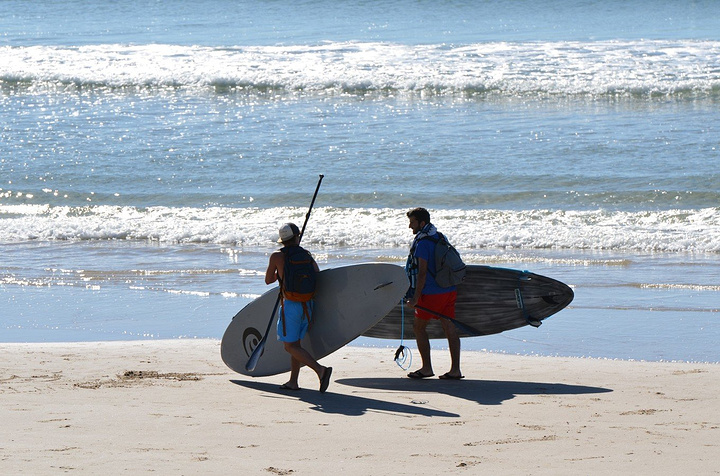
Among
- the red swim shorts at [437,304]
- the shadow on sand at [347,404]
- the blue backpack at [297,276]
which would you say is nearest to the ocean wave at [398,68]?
the red swim shorts at [437,304]

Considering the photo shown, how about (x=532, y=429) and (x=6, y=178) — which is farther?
(x=6, y=178)

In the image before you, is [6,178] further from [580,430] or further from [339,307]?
[580,430]

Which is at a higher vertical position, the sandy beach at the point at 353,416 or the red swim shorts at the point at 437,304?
the red swim shorts at the point at 437,304

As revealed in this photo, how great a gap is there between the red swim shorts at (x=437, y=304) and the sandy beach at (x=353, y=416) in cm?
49

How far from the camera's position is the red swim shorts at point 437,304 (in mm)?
7336

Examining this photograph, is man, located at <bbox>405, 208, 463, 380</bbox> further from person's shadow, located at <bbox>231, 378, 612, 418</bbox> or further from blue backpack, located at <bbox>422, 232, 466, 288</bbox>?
person's shadow, located at <bbox>231, 378, 612, 418</bbox>

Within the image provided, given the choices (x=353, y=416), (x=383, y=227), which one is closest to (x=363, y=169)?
(x=383, y=227)

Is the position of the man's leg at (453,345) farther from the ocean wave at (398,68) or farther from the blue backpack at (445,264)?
the ocean wave at (398,68)

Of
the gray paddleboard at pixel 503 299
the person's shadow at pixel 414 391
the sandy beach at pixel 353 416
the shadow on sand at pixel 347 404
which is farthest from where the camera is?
the gray paddleboard at pixel 503 299

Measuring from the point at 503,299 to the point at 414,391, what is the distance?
4.87ft

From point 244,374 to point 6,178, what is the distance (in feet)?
44.6

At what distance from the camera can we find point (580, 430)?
5785mm

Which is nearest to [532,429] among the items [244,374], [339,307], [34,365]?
[339,307]

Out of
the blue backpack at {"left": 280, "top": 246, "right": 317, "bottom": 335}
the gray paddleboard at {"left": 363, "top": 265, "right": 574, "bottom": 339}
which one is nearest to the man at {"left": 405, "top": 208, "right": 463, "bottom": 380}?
the gray paddleboard at {"left": 363, "top": 265, "right": 574, "bottom": 339}
